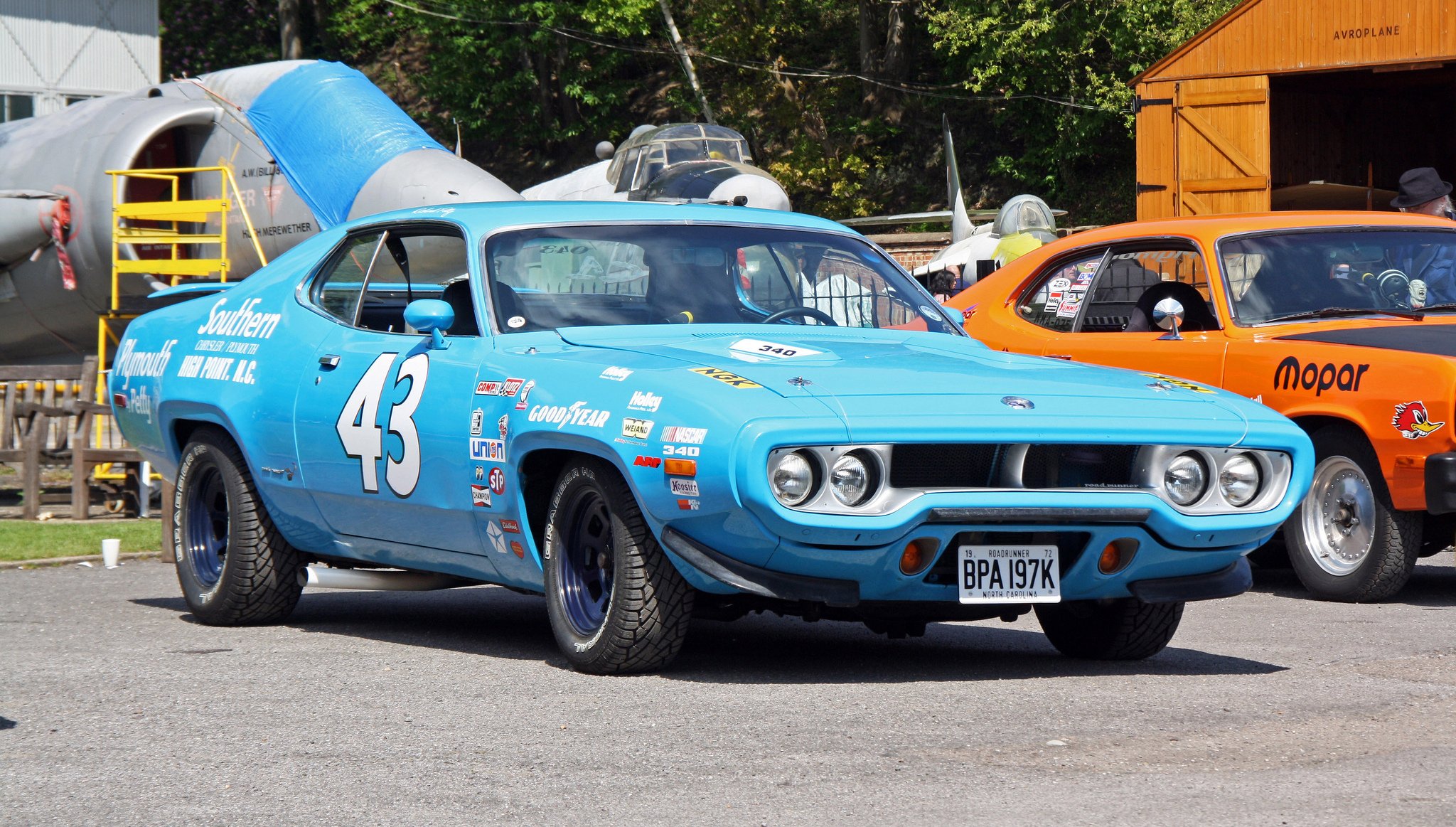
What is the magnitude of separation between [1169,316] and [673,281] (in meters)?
3.01

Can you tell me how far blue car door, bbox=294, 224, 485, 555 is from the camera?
6070 mm

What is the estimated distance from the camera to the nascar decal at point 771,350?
223 inches

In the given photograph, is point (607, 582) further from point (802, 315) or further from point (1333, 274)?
point (1333, 274)

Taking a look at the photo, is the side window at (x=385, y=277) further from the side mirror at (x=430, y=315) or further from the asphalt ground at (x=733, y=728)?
the asphalt ground at (x=733, y=728)

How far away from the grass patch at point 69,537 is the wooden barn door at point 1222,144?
1679cm

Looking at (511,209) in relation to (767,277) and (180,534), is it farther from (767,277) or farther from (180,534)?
(180,534)

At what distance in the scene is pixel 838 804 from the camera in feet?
12.6

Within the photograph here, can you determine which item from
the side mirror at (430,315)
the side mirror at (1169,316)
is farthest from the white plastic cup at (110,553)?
the side mirror at (1169,316)

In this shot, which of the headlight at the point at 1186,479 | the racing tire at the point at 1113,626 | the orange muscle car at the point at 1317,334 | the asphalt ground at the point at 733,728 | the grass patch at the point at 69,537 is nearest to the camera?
the asphalt ground at the point at 733,728

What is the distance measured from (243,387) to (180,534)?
87 centimetres

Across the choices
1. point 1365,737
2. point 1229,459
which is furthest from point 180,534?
point 1365,737

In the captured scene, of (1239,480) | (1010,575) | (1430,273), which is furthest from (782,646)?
(1430,273)

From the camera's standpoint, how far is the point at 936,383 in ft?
17.7

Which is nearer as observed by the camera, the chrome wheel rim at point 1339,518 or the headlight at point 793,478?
the headlight at point 793,478
